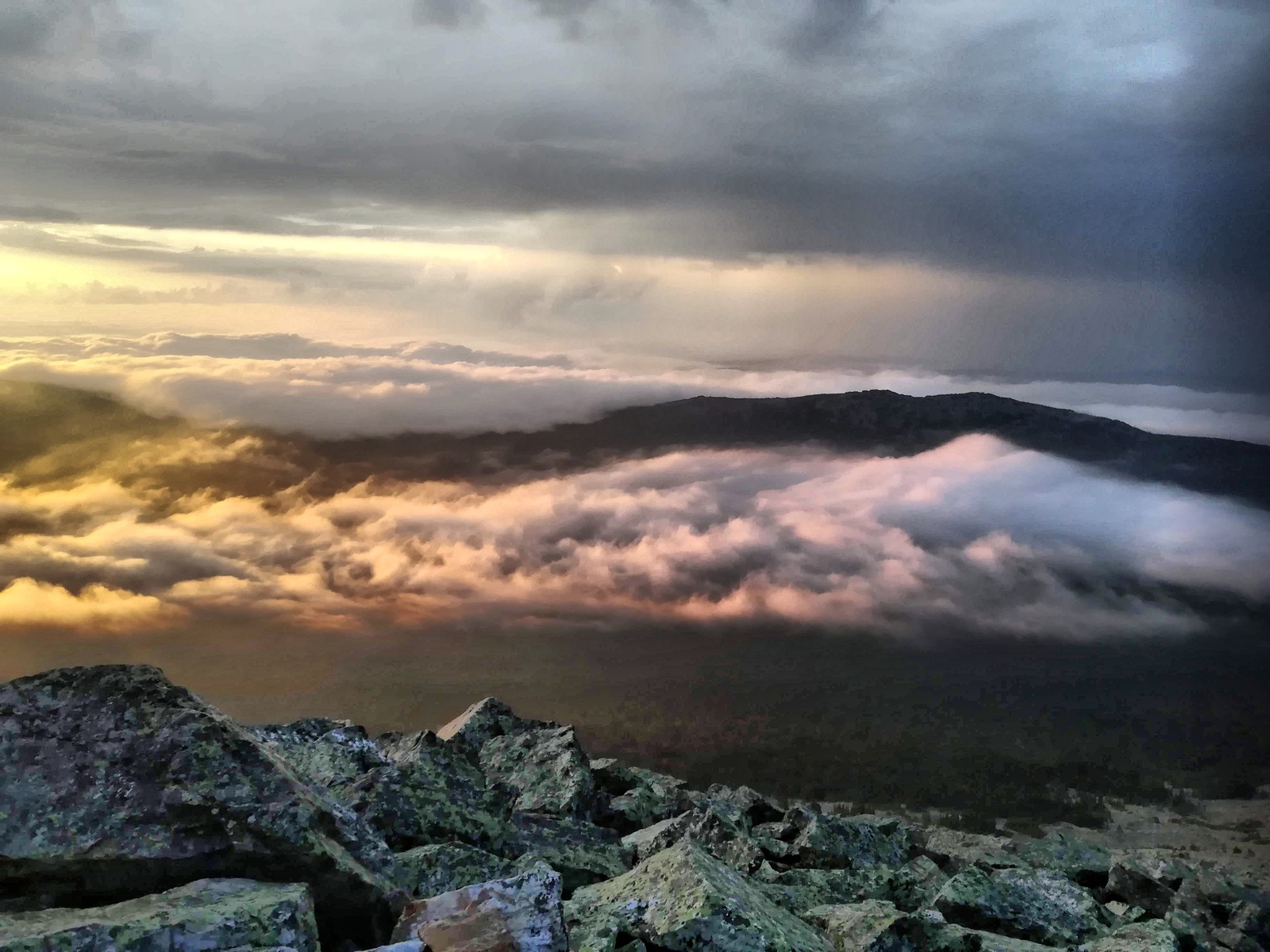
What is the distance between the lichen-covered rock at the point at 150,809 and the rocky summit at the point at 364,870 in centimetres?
2

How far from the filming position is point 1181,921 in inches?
556

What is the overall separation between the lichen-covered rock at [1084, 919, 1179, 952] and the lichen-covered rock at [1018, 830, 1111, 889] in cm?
479

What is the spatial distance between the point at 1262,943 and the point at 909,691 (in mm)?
74992

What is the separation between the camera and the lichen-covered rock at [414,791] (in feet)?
38.8

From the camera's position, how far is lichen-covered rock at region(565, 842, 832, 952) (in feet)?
28.7

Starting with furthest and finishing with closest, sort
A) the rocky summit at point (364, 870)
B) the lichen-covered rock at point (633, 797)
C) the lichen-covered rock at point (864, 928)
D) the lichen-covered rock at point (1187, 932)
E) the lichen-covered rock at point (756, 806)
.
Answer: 1. the lichen-covered rock at point (756, 806)
2. the lichen-covered rock at point (633, 797)
3. the lichen-covered rock at point (1187, 932)
4. the lichen-covered rock at point (864, 928)
5. the rocky summit at point (364, 870)

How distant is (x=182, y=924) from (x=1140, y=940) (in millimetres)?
10470

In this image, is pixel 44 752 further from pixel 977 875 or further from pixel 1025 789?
pixel 1025 789

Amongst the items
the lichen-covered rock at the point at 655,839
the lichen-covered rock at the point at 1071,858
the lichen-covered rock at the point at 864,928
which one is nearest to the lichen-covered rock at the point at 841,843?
the lichen-covered rock at the point at 655,839

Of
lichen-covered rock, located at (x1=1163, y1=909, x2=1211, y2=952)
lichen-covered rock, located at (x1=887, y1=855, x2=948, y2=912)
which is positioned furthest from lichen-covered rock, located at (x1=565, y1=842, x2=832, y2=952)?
lichen-covered rock, located at (x1=1163, y1=909, x2=1211, y2=952)

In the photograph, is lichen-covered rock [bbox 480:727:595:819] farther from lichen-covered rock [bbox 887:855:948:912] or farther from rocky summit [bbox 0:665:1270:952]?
lichen-covered rock [bbox 887:855:948:912]

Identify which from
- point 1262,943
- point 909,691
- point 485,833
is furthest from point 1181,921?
point 909,691

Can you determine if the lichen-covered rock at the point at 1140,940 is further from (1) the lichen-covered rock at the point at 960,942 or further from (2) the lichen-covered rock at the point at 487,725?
(2) the lichen-covered rock at the point at 487,725

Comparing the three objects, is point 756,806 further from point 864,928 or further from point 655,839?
point 864,928
